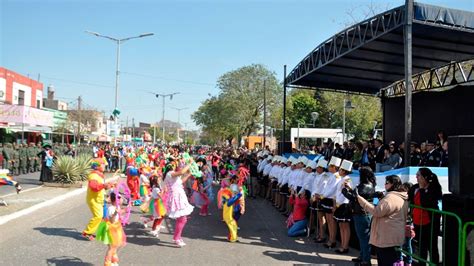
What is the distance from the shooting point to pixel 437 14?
10.3m

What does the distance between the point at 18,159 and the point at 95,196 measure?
53.5 ft

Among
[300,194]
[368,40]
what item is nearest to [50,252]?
[300,194]

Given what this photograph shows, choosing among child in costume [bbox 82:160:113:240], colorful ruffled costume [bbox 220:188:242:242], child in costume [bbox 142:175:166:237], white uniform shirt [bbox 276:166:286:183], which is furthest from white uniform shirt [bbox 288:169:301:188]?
child in costume [bbox 82:160:113:240]

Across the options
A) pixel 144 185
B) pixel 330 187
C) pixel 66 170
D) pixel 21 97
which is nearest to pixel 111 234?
pixel 330 187

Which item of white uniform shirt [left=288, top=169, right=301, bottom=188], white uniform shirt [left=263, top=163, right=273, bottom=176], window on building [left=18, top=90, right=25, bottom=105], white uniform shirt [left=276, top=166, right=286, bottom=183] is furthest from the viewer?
window on building [left=18, top=90, right=25, bottom=105]

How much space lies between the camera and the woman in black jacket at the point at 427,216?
6539mm

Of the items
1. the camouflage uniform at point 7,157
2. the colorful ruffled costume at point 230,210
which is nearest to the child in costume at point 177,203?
the colorful ruffled costume at point 230,210

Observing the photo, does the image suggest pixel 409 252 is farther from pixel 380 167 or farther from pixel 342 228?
pixel 380 167

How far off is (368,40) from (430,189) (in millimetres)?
6656

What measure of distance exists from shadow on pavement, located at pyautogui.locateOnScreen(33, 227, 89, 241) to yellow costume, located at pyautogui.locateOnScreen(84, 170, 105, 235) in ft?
1.07

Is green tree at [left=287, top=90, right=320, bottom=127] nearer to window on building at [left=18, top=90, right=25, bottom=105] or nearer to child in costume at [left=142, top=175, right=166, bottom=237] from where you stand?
window on building at [left=18, top=90, right=25, bottom=105]

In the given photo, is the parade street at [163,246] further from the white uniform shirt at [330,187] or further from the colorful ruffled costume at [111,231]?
the white uniform shirt at [330,187]

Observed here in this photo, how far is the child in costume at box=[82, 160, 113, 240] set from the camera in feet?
29.1

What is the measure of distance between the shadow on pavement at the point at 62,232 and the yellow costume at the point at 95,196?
33 cm
